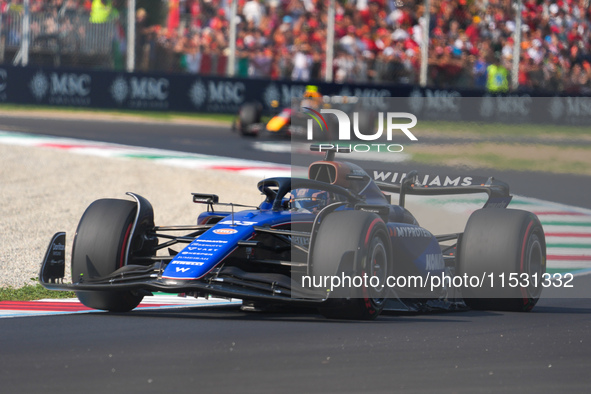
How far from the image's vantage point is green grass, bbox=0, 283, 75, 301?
278 inches

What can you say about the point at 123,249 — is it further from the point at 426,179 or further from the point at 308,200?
the point at 426,179

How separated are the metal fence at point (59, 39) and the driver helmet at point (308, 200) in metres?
14.0

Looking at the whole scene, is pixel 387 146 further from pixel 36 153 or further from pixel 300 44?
pixel 300 44

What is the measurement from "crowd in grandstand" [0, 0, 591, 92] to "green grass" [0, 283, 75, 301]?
13.8 meters

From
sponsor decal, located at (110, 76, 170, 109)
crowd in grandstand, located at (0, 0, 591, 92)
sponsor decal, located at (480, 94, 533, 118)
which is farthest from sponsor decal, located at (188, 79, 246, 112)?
sponsor decal, located at (480, 94, 533, 118)

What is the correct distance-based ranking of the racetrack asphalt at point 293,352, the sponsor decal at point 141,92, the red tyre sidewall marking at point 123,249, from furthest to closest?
the sponsor decal at point 141,92 < the red tyre sidewall marking at point 123,249 < the racetrack asphalt at point 293,352

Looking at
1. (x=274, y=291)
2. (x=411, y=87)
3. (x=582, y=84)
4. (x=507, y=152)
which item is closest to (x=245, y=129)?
(x=411, y=87)

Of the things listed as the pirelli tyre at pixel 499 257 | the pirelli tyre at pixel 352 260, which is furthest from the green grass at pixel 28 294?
the pirelli tyre at pixel 499 257

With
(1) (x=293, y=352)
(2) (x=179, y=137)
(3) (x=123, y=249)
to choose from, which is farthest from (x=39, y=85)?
(1) (x=293, y=352)

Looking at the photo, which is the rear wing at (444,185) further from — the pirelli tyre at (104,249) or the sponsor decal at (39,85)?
the sponsor decal at (39,85)

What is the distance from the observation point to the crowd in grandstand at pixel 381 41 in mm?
21672

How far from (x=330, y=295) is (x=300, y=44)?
1708cm

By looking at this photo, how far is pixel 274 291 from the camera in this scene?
5.75m

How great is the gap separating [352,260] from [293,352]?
90 cm
